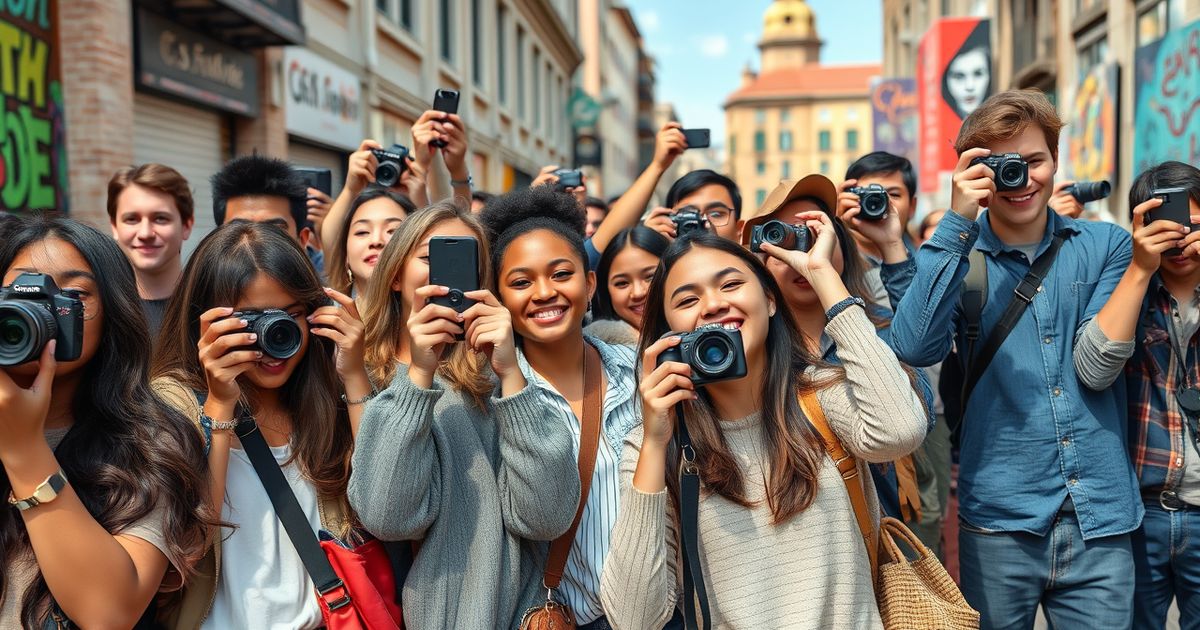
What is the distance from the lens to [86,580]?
6.10 ft

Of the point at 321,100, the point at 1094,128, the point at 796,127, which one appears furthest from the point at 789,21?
the point at 321,100

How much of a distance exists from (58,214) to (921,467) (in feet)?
10.9

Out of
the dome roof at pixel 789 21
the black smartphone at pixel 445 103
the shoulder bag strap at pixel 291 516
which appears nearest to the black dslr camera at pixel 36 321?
the shoulder bag strap at pixel 291 516

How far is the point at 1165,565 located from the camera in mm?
2795

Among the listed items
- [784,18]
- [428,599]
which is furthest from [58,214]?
[784,18]

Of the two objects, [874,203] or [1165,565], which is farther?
[874,203]

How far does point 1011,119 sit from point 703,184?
1.89 m

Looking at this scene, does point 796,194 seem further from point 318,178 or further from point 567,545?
point 318,178

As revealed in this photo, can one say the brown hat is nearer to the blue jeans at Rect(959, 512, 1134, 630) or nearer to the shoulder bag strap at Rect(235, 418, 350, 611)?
the blue jeans at Rect(959, 512, 1134, 630)

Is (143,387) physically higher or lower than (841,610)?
higher

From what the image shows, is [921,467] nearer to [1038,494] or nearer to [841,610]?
[1038,494]

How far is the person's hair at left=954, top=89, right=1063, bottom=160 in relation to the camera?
274 centimetres

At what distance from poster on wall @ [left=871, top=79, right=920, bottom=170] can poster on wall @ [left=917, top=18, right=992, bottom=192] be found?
3.59m

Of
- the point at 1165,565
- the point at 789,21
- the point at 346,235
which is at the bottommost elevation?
the point at 1165,565
